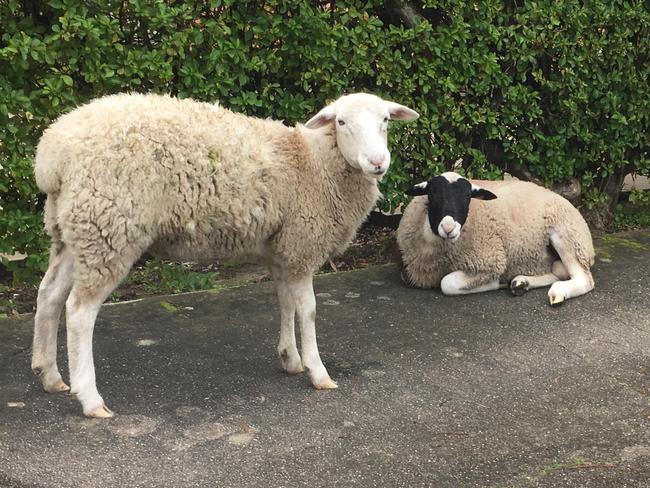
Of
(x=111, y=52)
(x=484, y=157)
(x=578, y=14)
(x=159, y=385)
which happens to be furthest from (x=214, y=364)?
(x=578, y=14)

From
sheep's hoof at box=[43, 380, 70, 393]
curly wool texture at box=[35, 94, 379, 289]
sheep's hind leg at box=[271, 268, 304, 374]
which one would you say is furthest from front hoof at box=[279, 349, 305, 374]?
sheep's hoof at box=[43, 380, 70, 393]

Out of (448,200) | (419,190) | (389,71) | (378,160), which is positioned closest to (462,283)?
(448,200)

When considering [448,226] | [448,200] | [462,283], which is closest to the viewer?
[448,226]

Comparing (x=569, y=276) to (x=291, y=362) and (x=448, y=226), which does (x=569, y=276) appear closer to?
(x=448, y=226)

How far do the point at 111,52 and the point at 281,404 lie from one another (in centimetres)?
233

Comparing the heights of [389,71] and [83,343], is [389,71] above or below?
above

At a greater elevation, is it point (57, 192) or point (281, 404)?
point (57, 192)

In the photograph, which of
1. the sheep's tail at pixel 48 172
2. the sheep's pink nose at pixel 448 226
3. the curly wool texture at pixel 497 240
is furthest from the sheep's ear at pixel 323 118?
the curly wool texture at pixel 497 240

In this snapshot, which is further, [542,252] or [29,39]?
[542,252]

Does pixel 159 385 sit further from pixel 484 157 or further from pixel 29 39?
pixel 484 157

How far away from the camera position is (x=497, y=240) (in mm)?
5445

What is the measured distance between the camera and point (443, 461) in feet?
10.7

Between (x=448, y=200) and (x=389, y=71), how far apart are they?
1.04 meters

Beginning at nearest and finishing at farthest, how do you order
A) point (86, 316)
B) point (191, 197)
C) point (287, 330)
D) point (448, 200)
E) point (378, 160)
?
point (86, 316)
point (191, 197)
point (378, 160)
point (287, 330)
point (448, 200)
